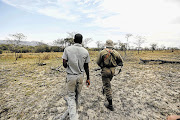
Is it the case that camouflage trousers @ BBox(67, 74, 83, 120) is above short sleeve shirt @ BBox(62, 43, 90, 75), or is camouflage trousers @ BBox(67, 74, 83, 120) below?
below

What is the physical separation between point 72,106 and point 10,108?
94.5 inches

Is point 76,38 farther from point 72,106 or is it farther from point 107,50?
point 72,106

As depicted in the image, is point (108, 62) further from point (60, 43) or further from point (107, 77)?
point (60, 43)

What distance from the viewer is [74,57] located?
2.08m

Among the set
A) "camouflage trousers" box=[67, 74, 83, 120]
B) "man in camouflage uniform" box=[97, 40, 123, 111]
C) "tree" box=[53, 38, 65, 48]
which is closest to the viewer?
"camouflage trousers" box=[67, 74, 83, 120]

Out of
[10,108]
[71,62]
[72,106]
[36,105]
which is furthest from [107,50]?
[10,108]

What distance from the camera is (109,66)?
2.89 m

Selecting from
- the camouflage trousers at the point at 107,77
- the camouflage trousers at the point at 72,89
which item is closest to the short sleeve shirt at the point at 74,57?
the camouflage trousers at the point at 72,89

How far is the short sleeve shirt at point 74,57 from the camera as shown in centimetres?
208

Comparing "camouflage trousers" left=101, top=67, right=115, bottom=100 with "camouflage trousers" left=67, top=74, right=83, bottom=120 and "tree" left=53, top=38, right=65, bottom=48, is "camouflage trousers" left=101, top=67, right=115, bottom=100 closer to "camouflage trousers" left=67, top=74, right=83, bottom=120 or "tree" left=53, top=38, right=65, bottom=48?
"camouflage trousers" left=67, top=74, right=83, bottom=120

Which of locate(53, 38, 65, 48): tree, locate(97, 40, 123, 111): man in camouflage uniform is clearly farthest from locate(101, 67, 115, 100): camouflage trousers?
locate(53, 38, 65, 48): tree

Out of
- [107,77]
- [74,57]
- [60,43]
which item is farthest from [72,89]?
[60,43]

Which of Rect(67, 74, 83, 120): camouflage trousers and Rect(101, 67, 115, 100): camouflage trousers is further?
Rect(101, 67, 115, 100): camouflage trousers

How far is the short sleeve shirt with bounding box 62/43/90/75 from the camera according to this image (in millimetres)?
2078
